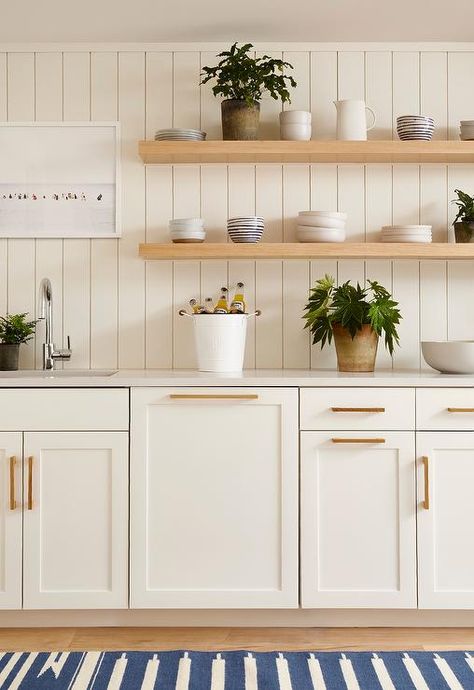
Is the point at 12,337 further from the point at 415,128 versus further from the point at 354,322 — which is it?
the point at 415,128

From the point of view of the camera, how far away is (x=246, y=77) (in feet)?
9.56

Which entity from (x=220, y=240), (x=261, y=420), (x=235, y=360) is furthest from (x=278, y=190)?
(x=261, y=420)

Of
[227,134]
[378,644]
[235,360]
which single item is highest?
[227,134]

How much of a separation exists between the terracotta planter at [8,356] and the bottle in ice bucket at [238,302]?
0.93 m

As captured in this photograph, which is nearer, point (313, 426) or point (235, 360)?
point (313, 426)

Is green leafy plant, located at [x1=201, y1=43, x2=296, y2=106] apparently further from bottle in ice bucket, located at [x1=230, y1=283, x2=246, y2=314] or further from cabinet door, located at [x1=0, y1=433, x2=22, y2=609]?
cabinet door, located at [x1=0, y1=433, x2=22, y2=609]

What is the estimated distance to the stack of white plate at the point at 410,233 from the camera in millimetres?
2934

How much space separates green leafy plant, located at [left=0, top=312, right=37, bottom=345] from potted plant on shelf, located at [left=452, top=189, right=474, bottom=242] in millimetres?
1876

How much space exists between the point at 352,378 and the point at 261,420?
365 millimetres

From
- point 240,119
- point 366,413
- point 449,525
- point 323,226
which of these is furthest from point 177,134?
point 449,525

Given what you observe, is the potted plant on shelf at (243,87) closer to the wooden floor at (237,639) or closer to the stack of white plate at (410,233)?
the stack of white plate at (410,233)

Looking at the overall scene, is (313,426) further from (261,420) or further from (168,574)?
(168,574)

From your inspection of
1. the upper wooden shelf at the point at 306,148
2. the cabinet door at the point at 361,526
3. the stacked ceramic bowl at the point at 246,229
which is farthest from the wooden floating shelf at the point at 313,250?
the cabinet door at the point at 361,526

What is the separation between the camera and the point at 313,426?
101 inches
